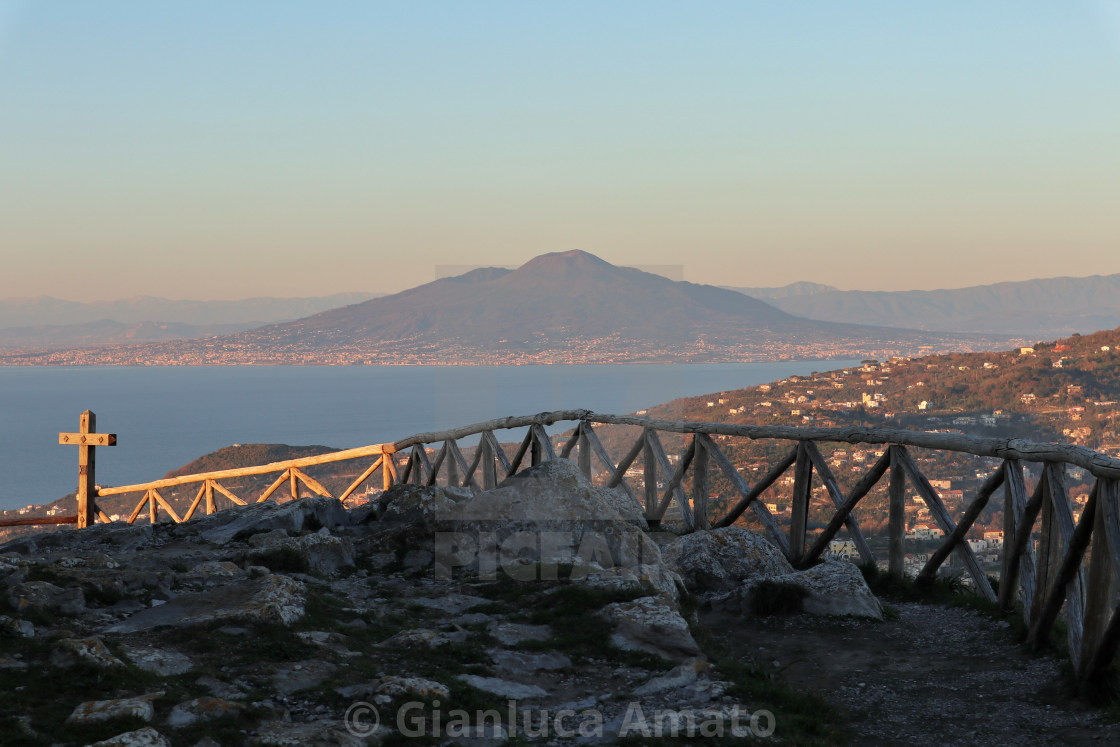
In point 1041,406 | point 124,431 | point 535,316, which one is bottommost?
point 124,431

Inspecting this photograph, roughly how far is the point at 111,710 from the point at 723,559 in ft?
16.4

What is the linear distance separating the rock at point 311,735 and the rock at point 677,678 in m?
1.40

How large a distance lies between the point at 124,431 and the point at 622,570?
172 metres

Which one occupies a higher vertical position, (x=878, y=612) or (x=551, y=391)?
(x=551, y=391)

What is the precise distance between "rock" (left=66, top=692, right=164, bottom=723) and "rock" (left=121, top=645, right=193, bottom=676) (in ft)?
1.53

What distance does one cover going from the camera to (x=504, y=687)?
4.52 metres

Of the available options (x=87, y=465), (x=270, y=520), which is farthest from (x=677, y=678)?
(x=87, y=465)

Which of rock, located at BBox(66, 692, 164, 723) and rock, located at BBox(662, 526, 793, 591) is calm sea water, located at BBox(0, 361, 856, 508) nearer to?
rock, located at BBox(662, 526, 793, 591)

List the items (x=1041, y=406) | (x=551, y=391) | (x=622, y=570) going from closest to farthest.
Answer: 1. (x=622, y=570)
2. (x=551, y=391)
3. (x=1041, y=406)

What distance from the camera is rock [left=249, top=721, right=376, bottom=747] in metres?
3.53

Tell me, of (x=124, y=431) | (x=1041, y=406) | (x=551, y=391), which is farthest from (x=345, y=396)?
(x=551, y=391)

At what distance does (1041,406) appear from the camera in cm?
4088

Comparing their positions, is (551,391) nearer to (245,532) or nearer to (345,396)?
(245,532)

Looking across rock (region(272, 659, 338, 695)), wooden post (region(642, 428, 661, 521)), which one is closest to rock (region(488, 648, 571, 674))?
rock (region(272, 659, 338, 695))
